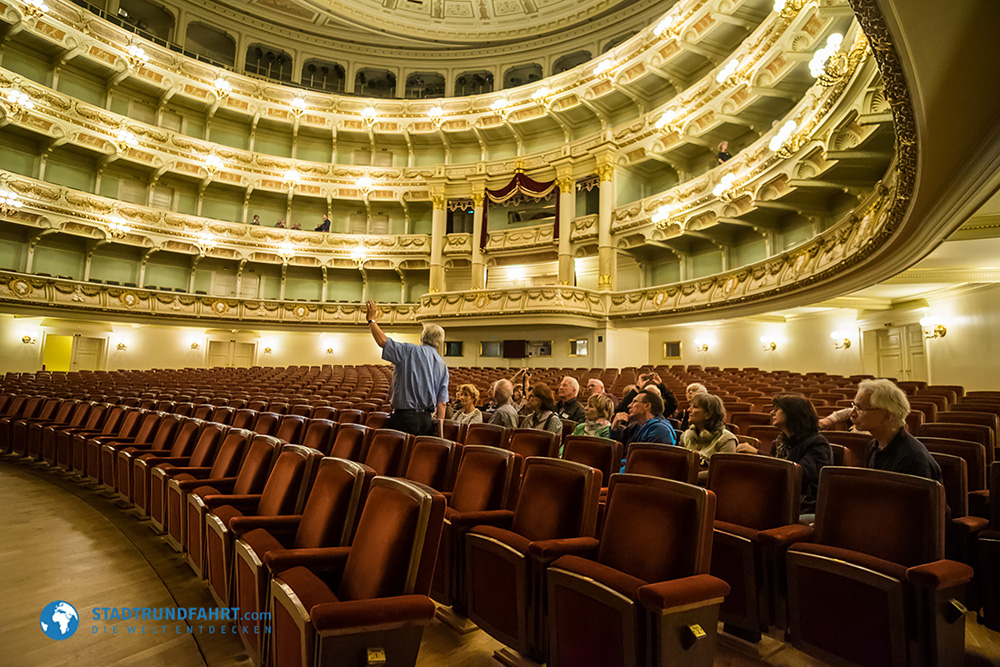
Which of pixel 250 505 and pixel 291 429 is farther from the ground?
pixel 291 429

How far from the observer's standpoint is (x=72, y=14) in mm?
14969

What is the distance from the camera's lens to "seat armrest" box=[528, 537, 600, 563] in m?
1.78

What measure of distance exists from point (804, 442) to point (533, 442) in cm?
145

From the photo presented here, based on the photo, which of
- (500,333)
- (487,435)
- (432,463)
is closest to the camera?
(432,463)

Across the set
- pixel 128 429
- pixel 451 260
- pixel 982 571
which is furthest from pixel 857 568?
pixel 451 260

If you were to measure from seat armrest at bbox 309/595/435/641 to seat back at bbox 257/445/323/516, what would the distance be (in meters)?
0.96

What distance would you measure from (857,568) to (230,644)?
227 cm

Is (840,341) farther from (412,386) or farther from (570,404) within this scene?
(412,386)

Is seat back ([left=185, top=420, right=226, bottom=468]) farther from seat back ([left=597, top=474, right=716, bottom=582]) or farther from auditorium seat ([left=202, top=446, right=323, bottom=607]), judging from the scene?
seat back ([left=597, top=474, right=716, bottom=582])

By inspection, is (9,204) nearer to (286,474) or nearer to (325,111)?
(325,111)

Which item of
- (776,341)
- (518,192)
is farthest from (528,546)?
(518,192)

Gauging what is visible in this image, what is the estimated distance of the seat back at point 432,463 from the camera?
270 centimetres

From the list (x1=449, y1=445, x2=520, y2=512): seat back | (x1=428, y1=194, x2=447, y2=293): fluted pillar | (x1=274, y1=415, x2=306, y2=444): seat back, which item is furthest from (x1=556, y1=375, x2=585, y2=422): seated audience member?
(x1=428, y1=194, x2=447, y2=293): fluted pillar

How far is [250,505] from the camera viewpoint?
8.07 ft
